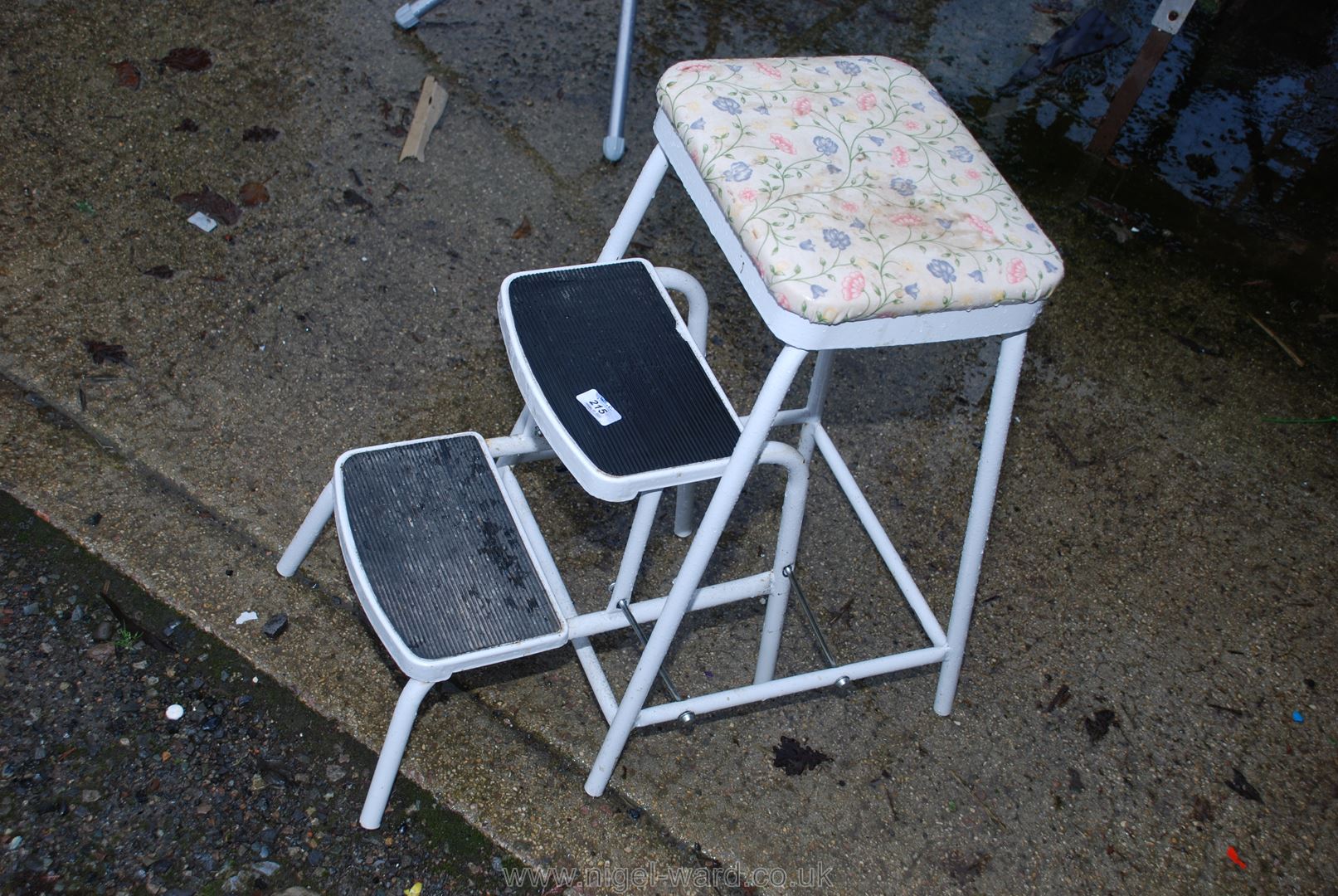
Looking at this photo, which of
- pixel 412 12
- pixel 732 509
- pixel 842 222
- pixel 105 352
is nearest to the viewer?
pixel 842 222

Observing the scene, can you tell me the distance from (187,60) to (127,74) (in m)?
0.16

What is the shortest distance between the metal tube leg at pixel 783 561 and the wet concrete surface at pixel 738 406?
0.16 meters

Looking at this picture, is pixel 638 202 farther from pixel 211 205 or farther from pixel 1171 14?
pixel 1171 14

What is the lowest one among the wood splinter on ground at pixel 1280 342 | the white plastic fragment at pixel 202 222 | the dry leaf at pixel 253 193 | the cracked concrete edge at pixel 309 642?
the cracked concrete edge at pixel 309 642

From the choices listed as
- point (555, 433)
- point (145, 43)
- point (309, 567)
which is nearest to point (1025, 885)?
point (555, 433)

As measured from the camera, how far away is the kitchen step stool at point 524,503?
1.50 metres

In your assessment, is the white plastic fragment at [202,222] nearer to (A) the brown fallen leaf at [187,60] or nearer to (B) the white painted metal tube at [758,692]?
(A) the brown fallen leaf at [187,60]

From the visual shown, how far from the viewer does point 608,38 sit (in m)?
3.29

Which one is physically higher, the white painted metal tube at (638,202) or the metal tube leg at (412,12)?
the white painted metal tube at (638,202)

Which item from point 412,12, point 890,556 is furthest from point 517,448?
point 412,12

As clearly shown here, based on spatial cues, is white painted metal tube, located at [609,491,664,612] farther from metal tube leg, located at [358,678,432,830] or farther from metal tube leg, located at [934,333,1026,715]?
metal tube leg, located at [934,333,1026,715]

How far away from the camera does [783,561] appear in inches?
68.4

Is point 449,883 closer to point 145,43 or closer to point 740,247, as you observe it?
point 740,247

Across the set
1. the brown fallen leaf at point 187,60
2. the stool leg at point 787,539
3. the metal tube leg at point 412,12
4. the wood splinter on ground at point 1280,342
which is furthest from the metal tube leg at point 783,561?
the brown fallen leaf at point 187,60
